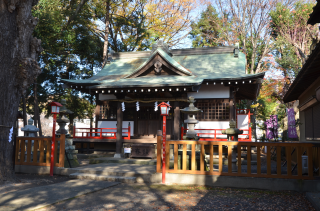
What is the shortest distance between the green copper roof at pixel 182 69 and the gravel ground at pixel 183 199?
643cm

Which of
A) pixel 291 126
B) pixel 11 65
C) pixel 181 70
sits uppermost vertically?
pixel 181 70

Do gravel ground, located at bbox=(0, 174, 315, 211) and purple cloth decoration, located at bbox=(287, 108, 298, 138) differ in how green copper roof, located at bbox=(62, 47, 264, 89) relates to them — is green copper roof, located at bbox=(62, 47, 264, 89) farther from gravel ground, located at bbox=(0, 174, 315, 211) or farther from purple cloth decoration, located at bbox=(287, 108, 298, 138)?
gravel ground, located at bbox=(0, 174, 315, 211)

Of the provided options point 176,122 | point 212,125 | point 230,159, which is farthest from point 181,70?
point 230,159

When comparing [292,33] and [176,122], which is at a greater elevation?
[292,33]

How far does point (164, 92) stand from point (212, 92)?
2.68 metres

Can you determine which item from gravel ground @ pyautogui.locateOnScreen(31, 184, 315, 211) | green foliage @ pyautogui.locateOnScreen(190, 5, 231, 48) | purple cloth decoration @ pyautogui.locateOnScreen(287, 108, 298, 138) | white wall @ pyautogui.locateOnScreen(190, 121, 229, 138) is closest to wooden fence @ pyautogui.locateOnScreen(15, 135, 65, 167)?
gravel ground @ pyautogui.locateOnScreen(31, 184, 315, 211)

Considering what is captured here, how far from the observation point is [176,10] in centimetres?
2691

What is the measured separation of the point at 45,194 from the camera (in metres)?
6.43

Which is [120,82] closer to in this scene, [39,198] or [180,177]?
[180,177]

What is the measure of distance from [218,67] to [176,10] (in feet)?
43.4

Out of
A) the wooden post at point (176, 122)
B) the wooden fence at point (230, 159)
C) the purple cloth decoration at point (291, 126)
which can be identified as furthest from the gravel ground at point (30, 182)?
the purple cloth decoration at point (291, 126)

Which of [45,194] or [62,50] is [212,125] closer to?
[45,194]

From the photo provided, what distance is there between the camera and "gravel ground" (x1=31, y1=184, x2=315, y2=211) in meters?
Result: 5.71

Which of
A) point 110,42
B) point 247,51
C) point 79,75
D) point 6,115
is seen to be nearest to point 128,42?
point 110,42
